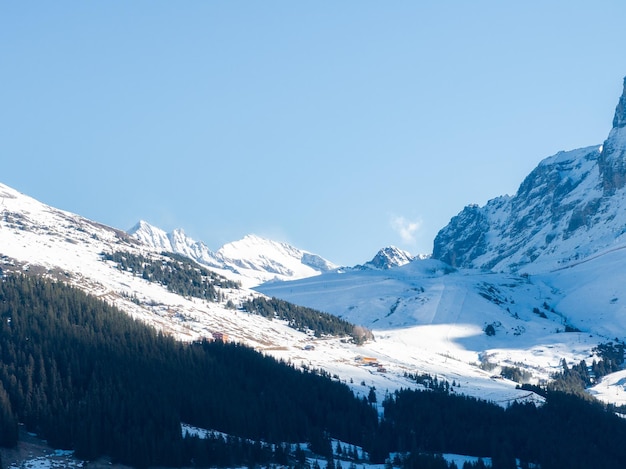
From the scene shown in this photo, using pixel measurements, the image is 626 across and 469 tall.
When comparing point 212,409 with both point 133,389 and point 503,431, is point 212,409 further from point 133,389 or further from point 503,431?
point 503,431

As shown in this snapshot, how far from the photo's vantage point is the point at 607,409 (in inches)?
7849

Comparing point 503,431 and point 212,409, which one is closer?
point 212,409

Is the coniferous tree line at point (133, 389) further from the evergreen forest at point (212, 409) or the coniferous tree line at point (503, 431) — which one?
the coniferous tree line at point (503, 431)

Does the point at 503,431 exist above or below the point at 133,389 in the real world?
below

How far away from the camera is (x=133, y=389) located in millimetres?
133000

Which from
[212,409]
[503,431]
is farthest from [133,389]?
[503,431]

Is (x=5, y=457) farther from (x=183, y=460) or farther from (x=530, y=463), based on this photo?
(x=530, y=463)

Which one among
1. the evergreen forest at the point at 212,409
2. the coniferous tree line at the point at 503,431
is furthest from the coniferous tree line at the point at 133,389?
the coniferous tree line at the point at 503,431

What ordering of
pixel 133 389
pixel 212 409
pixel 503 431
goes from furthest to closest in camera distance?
pixel 503 431
pixel 212 409
pixel 133 389

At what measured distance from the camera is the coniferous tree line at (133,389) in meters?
115

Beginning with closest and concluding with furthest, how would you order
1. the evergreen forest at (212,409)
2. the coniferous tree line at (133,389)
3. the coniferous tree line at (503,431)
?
the coniferous tree line at (133,389)
the evergreen forest at (212,409)
the coniferous tree line at (503,431)

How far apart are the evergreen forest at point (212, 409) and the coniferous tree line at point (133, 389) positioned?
26 cm

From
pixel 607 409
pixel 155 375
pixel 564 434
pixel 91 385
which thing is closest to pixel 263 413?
pixel 155 375

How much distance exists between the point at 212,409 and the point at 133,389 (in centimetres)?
1204
